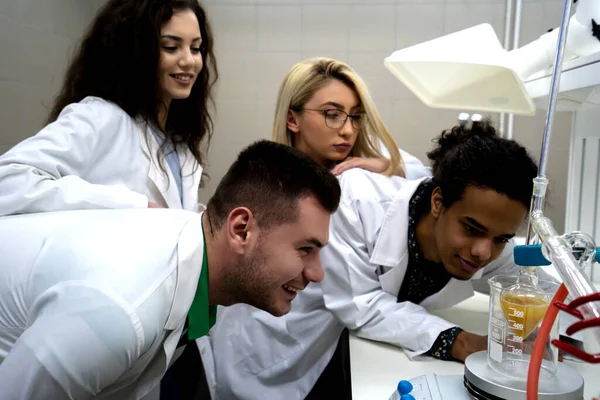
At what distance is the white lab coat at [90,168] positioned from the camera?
112 centimetres

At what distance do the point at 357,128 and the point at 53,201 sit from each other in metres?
0.97

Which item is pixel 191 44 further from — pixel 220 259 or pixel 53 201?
pixel 220 259

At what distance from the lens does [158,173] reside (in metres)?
1.46

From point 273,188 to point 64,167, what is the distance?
598 millimetres

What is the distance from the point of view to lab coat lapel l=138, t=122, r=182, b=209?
145cm

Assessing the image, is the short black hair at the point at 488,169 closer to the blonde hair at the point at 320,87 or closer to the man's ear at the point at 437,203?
the man's ear at the point at 437,203

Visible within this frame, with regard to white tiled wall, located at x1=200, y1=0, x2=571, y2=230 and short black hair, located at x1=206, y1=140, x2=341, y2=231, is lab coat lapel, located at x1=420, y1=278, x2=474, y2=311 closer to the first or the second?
short black hair, located at x1=206, y1=140, x2=341, y2=231

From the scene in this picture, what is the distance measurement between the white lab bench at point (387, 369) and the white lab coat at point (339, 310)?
36 mm

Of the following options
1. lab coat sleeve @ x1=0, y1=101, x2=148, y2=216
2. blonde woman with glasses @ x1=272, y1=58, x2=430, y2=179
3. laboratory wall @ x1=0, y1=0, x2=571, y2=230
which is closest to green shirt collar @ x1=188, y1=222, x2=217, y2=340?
lab coat sleeve @ x1=0, y1=101, x2=148, y2=216

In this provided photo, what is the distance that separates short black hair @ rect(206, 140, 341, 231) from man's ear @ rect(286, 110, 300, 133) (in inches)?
28.3

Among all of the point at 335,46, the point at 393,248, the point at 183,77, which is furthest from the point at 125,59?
the point at 335,46

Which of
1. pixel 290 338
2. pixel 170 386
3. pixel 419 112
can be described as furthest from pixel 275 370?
pixel 419 112

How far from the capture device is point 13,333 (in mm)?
799

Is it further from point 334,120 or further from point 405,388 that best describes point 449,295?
point 334,120
